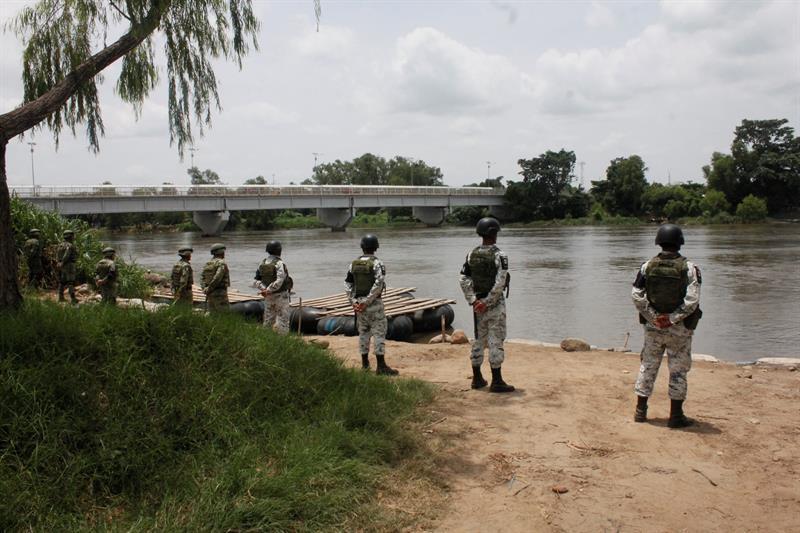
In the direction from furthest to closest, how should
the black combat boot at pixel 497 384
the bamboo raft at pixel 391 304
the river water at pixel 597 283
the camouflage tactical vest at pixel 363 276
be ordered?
1. the river water at pixel 597 283
2. the bamboo raft at pixel 391 304
3. the camouflage tactical vest at pixel 363 276
4. the black combat boot at pixel 497 384

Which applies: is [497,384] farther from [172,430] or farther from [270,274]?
[270,274]

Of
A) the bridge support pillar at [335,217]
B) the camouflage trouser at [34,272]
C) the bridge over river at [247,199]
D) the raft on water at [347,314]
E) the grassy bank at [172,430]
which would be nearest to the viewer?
the grassy bank at [172,430]

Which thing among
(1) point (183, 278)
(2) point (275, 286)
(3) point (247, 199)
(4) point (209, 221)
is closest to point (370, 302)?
(2) point (275, 286)

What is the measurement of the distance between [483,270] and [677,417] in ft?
8.27

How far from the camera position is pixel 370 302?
807 centimetres

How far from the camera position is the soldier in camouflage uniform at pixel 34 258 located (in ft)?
47.1

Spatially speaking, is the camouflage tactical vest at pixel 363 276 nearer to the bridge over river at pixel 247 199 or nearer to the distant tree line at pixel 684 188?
the bridge over river at pixel 247 199

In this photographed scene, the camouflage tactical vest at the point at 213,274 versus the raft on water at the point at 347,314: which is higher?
the camouflage tactical vest at the point at 213,274

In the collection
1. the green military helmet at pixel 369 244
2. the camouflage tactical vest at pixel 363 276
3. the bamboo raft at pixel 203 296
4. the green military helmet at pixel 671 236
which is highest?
the green military helmet at pixel 671 236

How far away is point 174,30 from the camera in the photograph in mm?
6438

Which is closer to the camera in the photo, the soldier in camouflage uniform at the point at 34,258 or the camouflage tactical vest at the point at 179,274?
the camouflage tactical vest at the point at 179,274

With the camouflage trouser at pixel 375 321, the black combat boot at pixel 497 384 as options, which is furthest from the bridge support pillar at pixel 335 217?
the black combat boot at pixel 497 384

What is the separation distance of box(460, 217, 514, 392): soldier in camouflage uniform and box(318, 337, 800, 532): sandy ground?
44 cm

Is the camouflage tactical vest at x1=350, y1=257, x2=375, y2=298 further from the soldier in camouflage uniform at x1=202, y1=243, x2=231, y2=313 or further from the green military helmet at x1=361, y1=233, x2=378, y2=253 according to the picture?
the soldier in camouflage uniform at x1=202, y1=243, x2=231, y2=313
